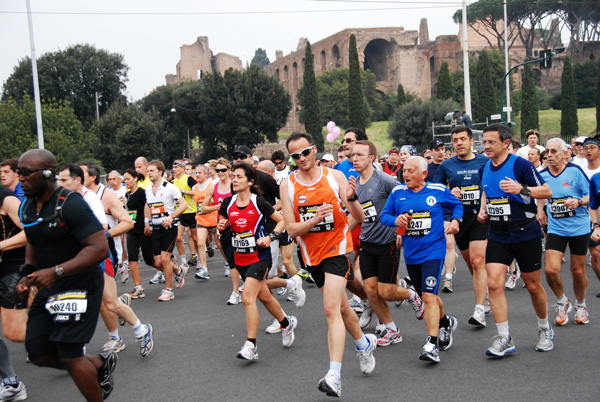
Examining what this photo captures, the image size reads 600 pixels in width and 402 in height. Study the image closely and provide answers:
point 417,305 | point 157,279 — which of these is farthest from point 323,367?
point 157,279

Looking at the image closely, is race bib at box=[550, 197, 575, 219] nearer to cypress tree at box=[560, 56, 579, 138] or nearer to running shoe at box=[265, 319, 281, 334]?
running shoe at box=[265, 319, 281, 334]

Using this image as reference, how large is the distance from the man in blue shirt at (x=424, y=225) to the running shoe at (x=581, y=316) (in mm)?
1736

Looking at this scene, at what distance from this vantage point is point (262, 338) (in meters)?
7.22

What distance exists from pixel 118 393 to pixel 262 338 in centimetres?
216

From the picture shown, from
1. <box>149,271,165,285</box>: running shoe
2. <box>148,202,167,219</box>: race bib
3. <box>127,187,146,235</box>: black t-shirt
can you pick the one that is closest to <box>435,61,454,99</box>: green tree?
<box>149,271,165,285</box>: running shoe

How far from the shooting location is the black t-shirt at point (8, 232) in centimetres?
581

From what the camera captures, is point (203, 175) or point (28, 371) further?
point (203, 175)

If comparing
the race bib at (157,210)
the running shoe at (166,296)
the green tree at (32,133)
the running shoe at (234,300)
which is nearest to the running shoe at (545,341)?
the running shoe at (234,300)

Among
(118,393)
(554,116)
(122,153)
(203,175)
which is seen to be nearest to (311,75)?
(122,153)

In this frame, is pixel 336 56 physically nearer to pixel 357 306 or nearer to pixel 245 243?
pixel 357 306

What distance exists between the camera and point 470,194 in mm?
7508

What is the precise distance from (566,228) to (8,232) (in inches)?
237

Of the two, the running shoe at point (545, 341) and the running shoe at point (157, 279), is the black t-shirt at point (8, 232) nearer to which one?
the running shoe at point (545, 341)

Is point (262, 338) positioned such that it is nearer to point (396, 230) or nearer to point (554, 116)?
point (396, 230)
